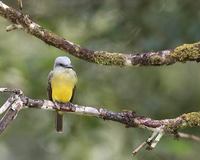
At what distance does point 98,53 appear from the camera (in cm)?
423

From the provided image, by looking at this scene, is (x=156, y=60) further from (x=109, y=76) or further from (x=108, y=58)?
(x=109, y=76)

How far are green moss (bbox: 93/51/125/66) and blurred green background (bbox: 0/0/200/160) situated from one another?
3.54 metres

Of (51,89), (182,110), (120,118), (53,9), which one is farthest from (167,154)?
(120,118)

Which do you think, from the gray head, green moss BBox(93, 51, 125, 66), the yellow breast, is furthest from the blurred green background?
green moss BBox(93, 51, 125, 66)

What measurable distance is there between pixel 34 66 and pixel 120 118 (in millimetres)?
4431

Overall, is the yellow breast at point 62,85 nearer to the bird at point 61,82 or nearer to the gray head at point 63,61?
the bird at point 61,82

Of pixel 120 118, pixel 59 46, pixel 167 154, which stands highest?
pixel 167 154

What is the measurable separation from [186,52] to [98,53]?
511 mm

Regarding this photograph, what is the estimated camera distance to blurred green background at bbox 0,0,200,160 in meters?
8.15

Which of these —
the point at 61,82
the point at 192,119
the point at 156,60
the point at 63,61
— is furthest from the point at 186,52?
the point at 61,82

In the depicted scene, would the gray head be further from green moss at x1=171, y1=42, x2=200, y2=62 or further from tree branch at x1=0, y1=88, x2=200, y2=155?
green moss at x1=171, y1=42, x2=200, y2=62

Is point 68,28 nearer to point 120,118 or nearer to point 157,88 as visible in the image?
point 157,88

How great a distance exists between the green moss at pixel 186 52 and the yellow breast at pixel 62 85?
7.77ft

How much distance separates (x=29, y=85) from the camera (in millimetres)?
8336
